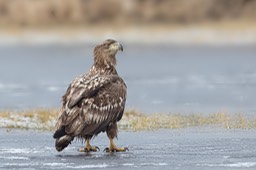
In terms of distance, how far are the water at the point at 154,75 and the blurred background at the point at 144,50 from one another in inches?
1.0

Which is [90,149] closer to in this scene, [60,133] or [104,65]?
[60,133]

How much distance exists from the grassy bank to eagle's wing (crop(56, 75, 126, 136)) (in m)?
2.39

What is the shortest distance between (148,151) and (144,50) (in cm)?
3311

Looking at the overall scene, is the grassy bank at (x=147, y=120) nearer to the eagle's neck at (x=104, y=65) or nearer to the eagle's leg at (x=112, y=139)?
the eagle's neck at (x=104, y=65)

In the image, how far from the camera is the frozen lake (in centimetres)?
1188

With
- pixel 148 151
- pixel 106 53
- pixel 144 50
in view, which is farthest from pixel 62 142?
pixel 144 50

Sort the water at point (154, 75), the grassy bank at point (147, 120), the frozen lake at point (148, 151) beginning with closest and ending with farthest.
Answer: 1. the frozen lake at point (148, 151)
2. the grassy bank at point (147, 120)
3. the water at point (154, 75)

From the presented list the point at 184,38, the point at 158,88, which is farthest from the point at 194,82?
the point at 184,38

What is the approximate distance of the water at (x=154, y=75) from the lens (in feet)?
69.1

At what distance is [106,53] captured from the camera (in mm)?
13711

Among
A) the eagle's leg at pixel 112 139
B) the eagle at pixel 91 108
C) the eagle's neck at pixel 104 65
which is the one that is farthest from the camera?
the eagle's neck at pixel 104 65

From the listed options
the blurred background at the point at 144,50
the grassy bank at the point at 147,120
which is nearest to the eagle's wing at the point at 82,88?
the grassy bank at the point at 147,120

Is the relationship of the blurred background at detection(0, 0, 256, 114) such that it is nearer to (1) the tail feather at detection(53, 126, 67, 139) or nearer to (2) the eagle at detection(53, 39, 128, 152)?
(2) the eagle at detection(53, 39, 128, 152)

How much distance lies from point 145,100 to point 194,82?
496 cm
